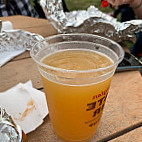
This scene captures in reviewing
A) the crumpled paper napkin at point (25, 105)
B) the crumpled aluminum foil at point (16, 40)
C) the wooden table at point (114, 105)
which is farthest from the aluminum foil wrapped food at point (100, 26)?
the crumpled paper napkin at point (25, 105)

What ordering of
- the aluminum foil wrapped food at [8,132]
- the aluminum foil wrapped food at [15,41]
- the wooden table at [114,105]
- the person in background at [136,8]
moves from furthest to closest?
the person in background at [136,8]
the aluminum foil wrapped food at [15,41]
the wooden table at [114,105]
the aluminum foil wrapped food at [8,132]

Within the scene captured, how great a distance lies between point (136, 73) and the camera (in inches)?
28.2

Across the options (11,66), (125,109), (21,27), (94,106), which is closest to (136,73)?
(125,109)

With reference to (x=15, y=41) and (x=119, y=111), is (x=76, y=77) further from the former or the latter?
(x=15, y=41)

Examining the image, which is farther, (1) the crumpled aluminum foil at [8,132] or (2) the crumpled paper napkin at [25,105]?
(2) the crumpled paper napkin at [25,105]

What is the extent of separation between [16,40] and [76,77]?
0.67 metres

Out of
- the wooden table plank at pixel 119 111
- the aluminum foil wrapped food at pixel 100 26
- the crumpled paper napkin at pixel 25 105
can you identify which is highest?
the aluminum foil wrapped food at pixel 100 26

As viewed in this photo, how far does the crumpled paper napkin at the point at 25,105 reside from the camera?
506 millimetres

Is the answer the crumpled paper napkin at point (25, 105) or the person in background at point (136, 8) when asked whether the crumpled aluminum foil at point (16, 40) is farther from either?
→ the person in background at point (136, 8)

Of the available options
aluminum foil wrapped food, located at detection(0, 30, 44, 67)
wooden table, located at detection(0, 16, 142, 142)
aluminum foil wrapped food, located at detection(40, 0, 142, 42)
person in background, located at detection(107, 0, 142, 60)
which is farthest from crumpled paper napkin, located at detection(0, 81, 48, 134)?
person in background, located at detection(107, 0, 142, 60)

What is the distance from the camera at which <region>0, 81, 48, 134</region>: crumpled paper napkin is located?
0.51 m

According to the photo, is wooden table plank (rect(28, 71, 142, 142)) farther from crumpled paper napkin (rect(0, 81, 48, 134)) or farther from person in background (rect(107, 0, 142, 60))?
person in background (rect(107, 0, 142, 60))

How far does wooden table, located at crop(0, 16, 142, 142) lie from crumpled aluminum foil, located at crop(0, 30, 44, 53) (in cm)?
7

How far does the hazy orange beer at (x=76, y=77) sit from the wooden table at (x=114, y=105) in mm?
45
